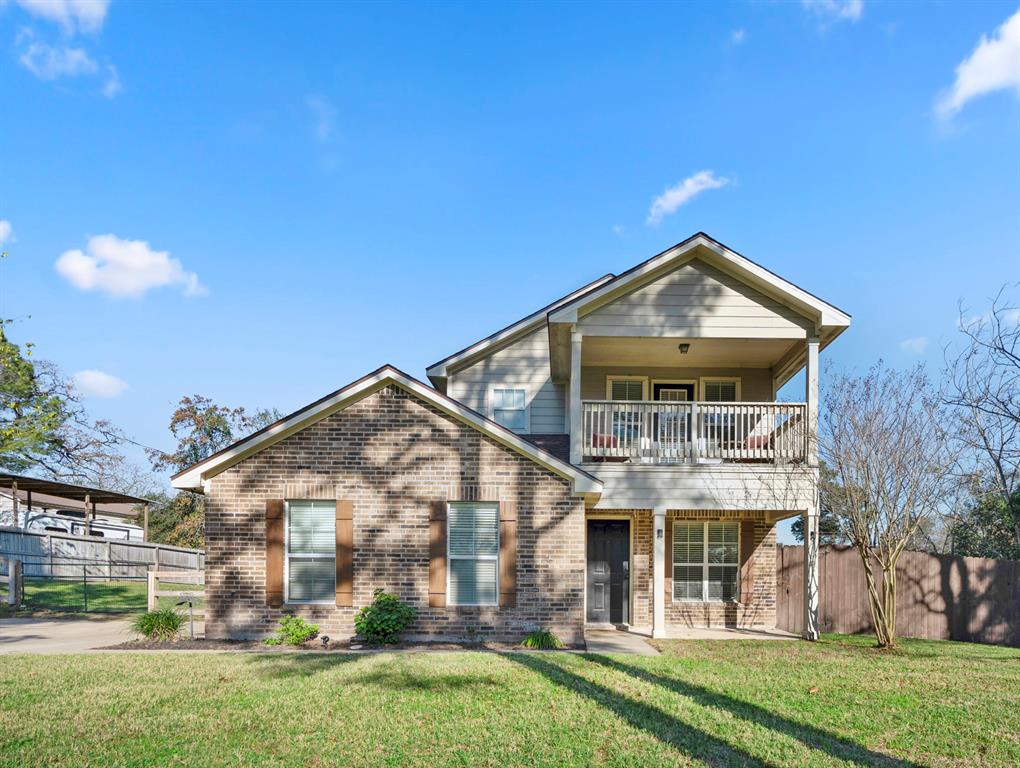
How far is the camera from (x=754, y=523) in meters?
15.6

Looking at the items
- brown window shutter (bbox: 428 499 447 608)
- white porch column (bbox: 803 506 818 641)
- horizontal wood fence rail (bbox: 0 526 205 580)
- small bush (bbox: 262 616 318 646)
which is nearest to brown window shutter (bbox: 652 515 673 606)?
white porch column (bbox: 803 506 818 641)

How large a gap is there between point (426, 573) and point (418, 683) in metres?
3.43

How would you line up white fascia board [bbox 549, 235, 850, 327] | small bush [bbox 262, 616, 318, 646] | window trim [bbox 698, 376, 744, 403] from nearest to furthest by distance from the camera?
small bush [bbox 262, 616, 318, 646] → white fascia board [bbox 549, 235, 850, 327] → window trim [bbox 698, 376, 744, 403]

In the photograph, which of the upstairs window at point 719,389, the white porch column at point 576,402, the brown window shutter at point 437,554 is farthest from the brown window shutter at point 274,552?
the upstairs window at point 719,389

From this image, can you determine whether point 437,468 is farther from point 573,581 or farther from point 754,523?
point 754,523

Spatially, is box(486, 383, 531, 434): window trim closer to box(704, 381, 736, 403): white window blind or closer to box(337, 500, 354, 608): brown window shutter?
box(704, 381, 736, 403): white window blind

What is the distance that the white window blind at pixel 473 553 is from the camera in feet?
41.3

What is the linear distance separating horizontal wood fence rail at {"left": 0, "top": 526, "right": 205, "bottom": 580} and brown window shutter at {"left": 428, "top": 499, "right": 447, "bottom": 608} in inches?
485

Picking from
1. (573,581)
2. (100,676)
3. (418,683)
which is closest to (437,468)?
(573,581)

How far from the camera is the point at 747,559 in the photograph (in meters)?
15.6

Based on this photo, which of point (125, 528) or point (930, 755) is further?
point (125, 528)

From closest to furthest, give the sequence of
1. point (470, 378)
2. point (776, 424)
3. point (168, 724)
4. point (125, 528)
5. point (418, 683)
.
Answer: point (168, 724), point (418, 683), point (776, 424), point (470, 378), point (125, 528)

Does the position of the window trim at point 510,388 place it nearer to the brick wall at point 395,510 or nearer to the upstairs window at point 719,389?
the upstairs window at point 719,389

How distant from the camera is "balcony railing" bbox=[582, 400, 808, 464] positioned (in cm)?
1388
